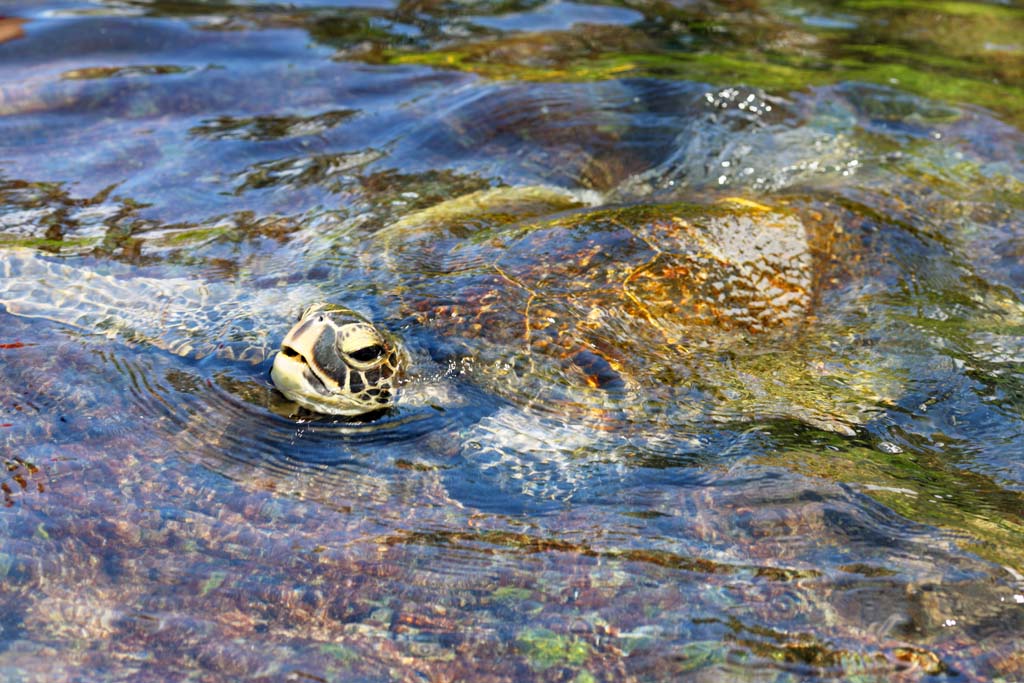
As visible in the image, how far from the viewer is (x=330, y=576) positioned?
2619 millimetres

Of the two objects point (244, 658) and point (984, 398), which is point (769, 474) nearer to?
point (984, 398)

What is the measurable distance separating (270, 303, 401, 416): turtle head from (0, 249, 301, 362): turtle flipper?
30 centimetres

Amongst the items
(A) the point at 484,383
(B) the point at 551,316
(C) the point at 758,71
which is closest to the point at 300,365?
(A) the point at 484,383

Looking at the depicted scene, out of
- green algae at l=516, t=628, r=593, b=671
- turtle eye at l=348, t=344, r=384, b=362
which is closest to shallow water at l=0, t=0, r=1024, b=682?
green algae at l=516, t=628, r=593, b=671

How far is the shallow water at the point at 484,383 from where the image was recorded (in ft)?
8.03

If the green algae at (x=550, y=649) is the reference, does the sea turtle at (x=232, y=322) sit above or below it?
above

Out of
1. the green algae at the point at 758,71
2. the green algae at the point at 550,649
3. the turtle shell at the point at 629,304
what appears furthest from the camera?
the green algae at the point at 758,71

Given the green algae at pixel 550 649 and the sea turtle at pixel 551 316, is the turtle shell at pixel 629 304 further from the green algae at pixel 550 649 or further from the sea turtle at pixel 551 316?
the green algae at pixel 550 649

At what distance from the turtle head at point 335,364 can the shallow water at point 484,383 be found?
0.09m

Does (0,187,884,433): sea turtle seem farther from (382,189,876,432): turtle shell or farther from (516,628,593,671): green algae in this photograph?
(516,628,593,671): green algae

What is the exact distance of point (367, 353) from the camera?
347 centimetres

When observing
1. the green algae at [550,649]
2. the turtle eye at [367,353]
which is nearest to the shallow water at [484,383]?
the green algae at [550,649]

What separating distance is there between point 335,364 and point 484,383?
0.62m

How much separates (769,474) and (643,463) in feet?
1.39
